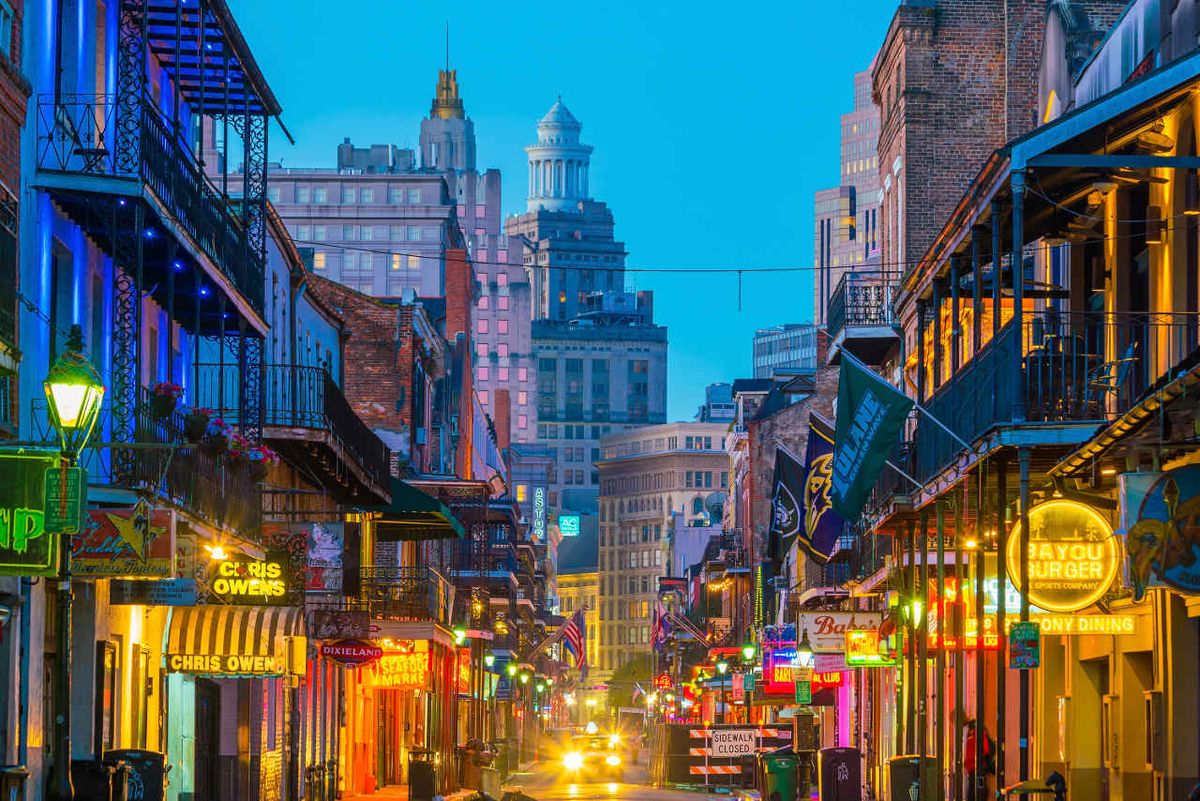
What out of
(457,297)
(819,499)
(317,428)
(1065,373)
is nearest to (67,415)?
(1065,373)

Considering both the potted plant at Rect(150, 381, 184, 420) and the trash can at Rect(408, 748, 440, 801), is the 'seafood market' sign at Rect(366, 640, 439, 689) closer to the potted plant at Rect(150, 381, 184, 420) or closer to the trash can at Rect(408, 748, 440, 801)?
the trash can at Rect(408, 748, 440, 801)

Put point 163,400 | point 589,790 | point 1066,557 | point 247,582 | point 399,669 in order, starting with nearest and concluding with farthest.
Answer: point 1066,557, point 163,400, point 247,582, point 399,669, point 589,790

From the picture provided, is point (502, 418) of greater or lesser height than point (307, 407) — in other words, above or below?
above

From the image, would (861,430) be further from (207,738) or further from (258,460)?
(207,738)

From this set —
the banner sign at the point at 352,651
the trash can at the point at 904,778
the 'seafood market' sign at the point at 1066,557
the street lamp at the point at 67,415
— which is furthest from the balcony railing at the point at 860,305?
the street lamp at the point at 67,415

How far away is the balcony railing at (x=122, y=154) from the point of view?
2169cm

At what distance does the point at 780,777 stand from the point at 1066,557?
1647 cm

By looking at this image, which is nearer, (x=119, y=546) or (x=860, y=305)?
(x=119, y=546)

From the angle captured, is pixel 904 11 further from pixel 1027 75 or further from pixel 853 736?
pixel 853 736

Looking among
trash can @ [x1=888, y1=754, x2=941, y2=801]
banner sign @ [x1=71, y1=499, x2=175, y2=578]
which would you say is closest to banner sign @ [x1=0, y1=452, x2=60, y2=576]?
banner sign @ [x1=71, y1=499, x2=175, y2=578]

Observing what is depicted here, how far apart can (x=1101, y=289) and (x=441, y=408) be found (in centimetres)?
4471

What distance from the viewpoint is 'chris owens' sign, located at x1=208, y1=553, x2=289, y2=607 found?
26188 mm

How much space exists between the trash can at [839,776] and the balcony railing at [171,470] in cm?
1138

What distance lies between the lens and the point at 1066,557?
758 inches
